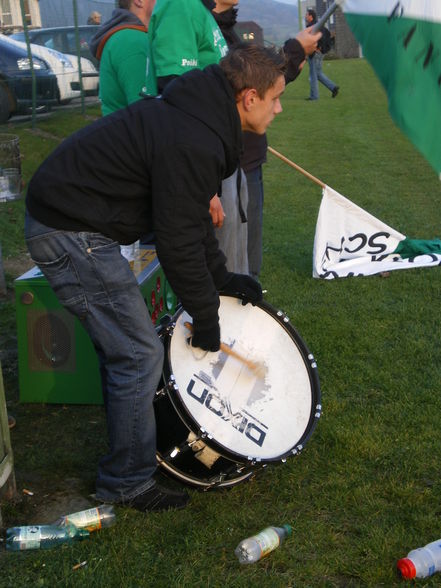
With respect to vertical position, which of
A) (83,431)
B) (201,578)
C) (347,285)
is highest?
(201,578)

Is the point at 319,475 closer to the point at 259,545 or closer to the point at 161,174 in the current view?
the point at 259,545

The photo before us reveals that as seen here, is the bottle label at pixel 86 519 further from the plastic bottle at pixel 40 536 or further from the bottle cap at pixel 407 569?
the bottle cap at pixel 407 569

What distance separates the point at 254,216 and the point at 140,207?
2.35 meters

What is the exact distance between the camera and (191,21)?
4.28 meters

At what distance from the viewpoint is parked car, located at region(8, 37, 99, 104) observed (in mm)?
13462

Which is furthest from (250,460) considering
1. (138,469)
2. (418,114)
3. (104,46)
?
(104,46)

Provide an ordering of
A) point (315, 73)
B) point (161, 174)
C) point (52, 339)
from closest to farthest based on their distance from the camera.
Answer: point (161, 174)
point (52, 339)
point (315, 73)

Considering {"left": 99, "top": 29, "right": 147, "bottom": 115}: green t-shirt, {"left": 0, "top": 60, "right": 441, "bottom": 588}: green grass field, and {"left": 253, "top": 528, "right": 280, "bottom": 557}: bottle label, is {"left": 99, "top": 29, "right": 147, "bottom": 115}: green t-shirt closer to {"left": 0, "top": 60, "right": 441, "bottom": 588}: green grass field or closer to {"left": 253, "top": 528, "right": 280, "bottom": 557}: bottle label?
{"left": 0, "top": 60, "right": 441, "bottom": 588}: green grass field

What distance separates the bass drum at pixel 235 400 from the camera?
345 cm

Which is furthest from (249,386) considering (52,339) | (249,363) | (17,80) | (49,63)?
(49,63)

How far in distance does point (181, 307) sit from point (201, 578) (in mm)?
1082

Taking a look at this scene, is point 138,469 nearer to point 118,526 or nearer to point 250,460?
point 118,526

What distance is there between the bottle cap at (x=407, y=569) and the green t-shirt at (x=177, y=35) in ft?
8.24

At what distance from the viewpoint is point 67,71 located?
14.3m
